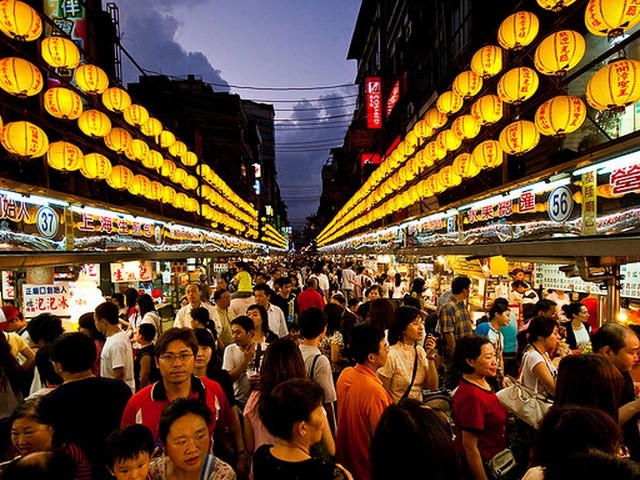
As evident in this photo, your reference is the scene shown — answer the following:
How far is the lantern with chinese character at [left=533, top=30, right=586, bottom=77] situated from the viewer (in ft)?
23.0

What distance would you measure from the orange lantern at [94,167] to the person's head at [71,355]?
694 cm

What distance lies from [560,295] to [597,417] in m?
9.91

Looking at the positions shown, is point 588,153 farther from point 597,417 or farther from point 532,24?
→ point 597,417

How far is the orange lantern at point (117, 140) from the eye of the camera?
35.7 feet

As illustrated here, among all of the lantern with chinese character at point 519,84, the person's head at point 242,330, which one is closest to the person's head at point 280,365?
the person's head at point 242,330

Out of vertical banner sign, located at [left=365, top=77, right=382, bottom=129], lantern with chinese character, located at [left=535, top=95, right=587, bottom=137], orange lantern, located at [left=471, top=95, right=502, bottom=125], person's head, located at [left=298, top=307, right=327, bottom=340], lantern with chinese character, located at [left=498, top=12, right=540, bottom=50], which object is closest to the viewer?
person's head, located at [left=298, top=307, right=327, bottom=340]

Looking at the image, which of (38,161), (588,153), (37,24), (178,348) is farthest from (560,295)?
(38,161)

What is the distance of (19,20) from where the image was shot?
746 centimetres

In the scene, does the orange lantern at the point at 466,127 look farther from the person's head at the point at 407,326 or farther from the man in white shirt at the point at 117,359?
the man in white shirt at the point at 117,359

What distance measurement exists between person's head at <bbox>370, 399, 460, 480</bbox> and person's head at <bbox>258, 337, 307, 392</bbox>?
1631 millimetres

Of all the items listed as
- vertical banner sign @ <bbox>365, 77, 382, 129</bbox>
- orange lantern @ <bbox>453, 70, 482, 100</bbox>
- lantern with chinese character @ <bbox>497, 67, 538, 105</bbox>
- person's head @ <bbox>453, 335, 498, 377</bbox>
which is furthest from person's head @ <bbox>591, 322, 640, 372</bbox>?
vertical banner sign @ <bbox>365, 77, 382, 129</bbox>

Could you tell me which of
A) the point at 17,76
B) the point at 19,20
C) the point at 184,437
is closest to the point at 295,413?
the point at 184,437

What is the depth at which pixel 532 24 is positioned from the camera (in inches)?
328

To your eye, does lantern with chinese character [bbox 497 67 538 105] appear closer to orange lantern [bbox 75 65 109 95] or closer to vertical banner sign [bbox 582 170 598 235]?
vertical banner sign [bbox 582 170 598 235]
